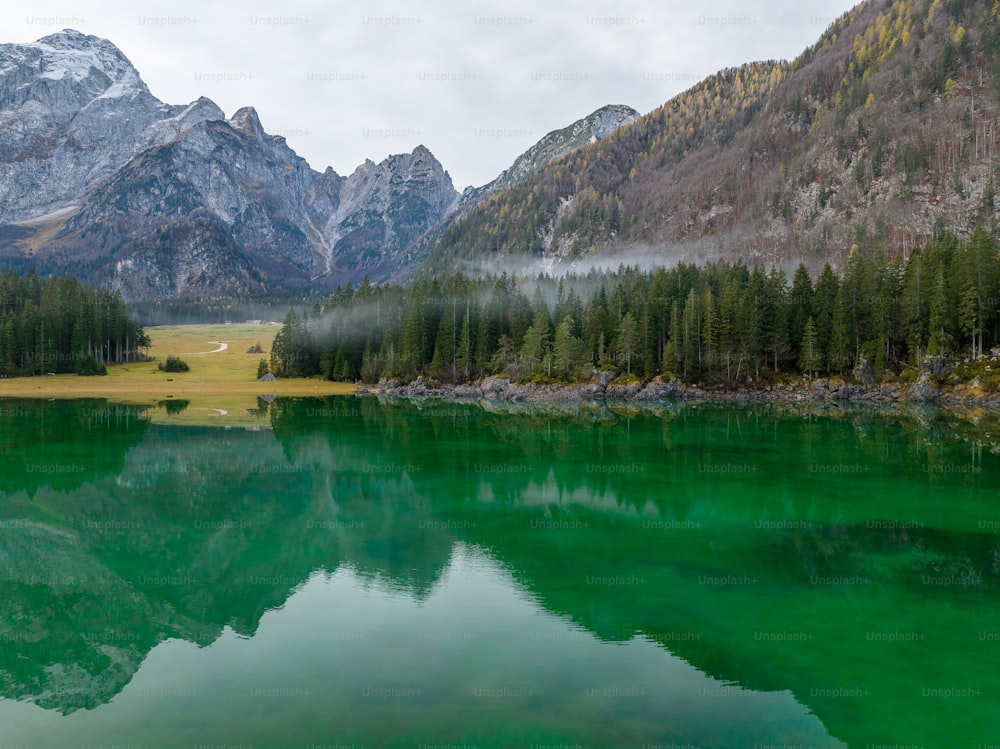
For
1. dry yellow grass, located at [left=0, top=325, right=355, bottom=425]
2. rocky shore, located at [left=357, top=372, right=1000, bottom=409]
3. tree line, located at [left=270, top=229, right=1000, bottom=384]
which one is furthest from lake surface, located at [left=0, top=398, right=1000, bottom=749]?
tree line, located at [left=270, top=229, right=1000, bottom=384]

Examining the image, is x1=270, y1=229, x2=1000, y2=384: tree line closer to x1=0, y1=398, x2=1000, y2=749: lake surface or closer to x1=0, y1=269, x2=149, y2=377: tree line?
x1=0, y1=269, x2=149, y2=377: tree line

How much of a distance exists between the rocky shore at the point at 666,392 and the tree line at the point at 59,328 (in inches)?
2306

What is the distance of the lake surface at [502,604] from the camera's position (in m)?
14.2

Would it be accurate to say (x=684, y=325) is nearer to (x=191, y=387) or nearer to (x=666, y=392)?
(x=666, y=392)

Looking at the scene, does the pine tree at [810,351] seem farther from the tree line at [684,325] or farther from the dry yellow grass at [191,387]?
the dry yellow grass at [191,387]

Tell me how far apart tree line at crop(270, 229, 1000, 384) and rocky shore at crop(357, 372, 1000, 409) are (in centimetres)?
247

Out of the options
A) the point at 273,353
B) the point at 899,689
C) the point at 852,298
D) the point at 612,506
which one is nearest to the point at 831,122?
the point at 852,298

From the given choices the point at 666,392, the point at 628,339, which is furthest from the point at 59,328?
the point at 666,392

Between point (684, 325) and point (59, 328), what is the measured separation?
391 feet

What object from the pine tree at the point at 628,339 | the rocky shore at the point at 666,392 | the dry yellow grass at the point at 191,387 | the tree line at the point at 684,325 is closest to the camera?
the rocky shore at the point at 666,392

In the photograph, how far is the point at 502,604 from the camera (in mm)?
21297

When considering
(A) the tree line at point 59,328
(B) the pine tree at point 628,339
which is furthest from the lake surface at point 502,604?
(A) the tree line at point 59,328

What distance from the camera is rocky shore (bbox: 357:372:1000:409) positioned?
8626 cm

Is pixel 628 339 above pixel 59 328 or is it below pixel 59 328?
below
